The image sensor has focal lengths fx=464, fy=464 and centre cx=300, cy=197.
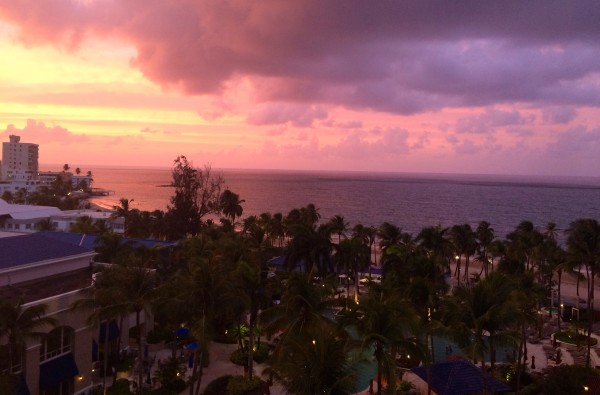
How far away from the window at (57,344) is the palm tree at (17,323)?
2.43m

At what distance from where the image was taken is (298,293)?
1073 inches

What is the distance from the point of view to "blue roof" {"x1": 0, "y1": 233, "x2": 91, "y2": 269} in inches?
1128

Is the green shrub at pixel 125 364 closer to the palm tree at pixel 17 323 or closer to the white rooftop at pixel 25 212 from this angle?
the palm tree at pixel 17 323

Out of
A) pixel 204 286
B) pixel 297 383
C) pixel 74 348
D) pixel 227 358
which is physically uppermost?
pixel 204 286

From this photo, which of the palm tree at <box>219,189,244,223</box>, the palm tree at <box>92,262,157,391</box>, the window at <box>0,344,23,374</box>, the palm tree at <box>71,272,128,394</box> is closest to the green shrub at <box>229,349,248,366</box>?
the palm tree at <box>92,262,157,391</box>

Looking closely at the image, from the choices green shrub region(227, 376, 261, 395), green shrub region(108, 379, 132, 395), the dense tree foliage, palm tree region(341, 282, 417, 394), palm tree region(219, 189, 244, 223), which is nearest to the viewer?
the dense tree foliage

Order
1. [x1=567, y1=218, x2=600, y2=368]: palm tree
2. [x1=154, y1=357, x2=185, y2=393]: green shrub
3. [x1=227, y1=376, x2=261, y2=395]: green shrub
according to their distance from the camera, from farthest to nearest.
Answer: [x1=567, y1=218, x2=600, y2=368]: palm tree < [x1=154, y1=357, x2=185, y2=393]: green shrub < [x1=227, y1=376, x2=261, y2=395]: green shrub

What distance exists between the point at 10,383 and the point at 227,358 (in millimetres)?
17876

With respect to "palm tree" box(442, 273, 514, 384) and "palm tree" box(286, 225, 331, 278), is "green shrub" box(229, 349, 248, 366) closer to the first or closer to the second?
"palm tree" box(286, 225, 331, 278)

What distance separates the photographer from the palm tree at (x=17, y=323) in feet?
68.2

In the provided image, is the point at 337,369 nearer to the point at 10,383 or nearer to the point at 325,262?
the point at 10,383

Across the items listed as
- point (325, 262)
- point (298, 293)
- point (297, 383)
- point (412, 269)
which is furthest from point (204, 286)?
point (325, 262)

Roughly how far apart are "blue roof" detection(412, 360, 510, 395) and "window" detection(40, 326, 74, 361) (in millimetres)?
20813

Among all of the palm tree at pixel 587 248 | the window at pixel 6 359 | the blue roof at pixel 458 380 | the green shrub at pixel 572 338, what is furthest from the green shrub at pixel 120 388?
the green shrub at pixel 572 338
